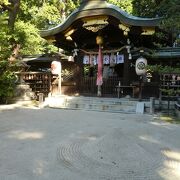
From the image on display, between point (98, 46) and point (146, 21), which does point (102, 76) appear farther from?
point (146, 21)

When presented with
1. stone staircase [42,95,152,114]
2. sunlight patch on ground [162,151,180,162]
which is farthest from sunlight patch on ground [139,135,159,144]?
stone staircase [42,95,152,114]

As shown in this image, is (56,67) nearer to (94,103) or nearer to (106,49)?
(106,49)

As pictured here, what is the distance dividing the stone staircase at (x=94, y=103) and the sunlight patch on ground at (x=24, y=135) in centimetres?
544

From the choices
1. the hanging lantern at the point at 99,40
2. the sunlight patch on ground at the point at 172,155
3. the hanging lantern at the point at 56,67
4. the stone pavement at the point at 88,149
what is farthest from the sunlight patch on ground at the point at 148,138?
the hanging lantern at the point at 56,67

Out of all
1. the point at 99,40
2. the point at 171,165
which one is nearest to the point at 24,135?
the point at 171,165

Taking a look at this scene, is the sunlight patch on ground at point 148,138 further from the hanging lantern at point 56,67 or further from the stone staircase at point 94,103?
the hanging lantern at point 56,67

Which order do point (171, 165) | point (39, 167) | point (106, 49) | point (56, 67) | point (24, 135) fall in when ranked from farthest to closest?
point (106, 49) → point (56, 67) → point (24, 135) → point (171, 165) → point (39, 167)

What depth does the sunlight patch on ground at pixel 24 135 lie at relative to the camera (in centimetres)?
796

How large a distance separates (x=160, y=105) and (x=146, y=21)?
376 centimetres

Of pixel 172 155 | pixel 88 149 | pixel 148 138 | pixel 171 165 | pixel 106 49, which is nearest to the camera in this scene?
pixel 171 165

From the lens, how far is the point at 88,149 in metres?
6.79

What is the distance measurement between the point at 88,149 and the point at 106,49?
973cm

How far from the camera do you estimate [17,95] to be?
53.3 ft

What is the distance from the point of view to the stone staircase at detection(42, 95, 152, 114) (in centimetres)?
1336
